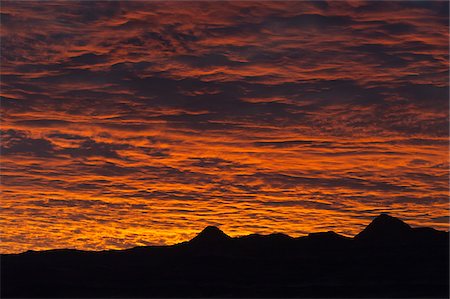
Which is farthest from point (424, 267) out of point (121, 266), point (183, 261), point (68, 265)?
point (68, 265)

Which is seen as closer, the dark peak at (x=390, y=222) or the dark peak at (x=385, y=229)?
the dark peak at (x=385, y=229)

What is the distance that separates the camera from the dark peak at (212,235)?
114m

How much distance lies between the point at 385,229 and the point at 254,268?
87.9 feet

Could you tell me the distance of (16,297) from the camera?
7094 cm

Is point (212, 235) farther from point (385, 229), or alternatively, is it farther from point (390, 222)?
point (390, 222)

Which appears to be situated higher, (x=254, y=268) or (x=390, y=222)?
(x=390, y=222)

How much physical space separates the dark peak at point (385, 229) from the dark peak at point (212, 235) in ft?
69.9

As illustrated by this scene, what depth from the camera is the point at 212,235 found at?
115m

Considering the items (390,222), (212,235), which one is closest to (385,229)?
(390,222)

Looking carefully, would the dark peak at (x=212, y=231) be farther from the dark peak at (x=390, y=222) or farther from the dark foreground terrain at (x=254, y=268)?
the dark peak at (x=390, y=222)

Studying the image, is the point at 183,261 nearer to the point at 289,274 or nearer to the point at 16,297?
the point at 289,274

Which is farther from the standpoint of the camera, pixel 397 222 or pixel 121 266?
pixel 397 222

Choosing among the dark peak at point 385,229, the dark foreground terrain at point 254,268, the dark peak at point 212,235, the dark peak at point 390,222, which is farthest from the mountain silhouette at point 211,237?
the dark peak at point 390,222

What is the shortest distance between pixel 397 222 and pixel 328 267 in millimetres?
25696
